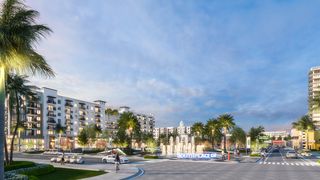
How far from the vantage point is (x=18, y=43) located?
17.8 meters

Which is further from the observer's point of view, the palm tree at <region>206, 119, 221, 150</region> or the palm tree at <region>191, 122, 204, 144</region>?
the palm tree at <region>191, 122, 204, 144</region>

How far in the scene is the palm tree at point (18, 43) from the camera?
1745cm

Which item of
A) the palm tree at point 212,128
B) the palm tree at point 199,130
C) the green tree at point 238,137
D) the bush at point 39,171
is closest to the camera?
the bush at point 39,171

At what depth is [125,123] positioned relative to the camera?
343ft

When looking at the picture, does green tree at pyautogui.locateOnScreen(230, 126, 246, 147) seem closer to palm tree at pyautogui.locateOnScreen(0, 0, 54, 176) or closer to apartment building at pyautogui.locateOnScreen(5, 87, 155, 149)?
apartment building at pyautogui.locateOnScreen(5, 87, 155, 149)

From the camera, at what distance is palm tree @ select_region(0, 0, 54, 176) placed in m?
17.5

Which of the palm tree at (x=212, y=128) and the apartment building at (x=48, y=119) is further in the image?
the apartment building at (x=48, y=119)

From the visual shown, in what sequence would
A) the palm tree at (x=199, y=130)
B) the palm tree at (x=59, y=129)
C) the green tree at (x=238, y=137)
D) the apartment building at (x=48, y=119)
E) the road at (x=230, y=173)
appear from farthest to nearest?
the palm tree at (x=59, y=129), the palm tree at (x=199, y=130), the apartment building at (x=48, y=119), the green tree at (x=238, y=137), the road at (x=230, y=173)

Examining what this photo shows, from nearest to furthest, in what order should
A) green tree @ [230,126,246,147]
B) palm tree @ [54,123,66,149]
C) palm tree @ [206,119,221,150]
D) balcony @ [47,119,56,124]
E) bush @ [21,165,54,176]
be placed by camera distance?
bush @ [21,165,54,176] → palm tree @ [206,119,221,150] → green tree @ [230,126,246,147] → palm tree @ [54,123,66,149] → balcony @ [47,119,56,124]

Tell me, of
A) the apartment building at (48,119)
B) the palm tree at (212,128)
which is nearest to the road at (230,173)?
the palm tree at (212,128)

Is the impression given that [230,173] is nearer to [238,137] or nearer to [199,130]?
[238,137]

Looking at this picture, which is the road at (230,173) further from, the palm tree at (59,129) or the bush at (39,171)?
the palm tree at (59,129)

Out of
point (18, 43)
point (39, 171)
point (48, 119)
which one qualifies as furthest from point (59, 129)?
point (18, 43)

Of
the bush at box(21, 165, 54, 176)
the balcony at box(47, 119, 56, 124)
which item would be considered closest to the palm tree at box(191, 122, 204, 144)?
the balcony at box(47, 119, 56, 124)
